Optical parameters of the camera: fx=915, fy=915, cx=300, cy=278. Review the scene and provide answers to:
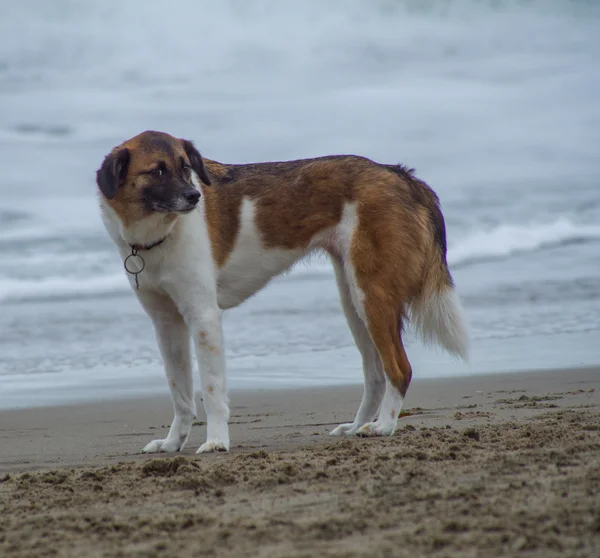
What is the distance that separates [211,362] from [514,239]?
13675 mm

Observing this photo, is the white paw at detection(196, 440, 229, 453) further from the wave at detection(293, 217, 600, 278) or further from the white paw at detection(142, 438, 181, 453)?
the wave at detection(293, 217, 600, 278)

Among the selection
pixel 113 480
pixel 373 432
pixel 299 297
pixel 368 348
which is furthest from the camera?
pixel 299 297

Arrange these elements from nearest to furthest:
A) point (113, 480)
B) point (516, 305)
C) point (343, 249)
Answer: point (113, 480), point (343, 249), point (516, 305)

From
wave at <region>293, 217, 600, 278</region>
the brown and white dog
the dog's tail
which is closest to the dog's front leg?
the brown and white dog

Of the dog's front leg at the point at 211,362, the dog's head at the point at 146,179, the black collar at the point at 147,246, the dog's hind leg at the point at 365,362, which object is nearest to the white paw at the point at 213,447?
the dog's front leg at the point at 211,362

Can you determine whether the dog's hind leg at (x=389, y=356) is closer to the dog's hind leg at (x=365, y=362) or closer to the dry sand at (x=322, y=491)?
the dry sand at (x=322, y=491)

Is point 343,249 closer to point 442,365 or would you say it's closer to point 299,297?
point 442,365

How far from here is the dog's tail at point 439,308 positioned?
570 cm

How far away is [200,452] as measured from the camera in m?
4.87

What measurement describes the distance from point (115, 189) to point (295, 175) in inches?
46.8

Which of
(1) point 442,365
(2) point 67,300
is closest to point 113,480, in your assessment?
(1) point 442,365

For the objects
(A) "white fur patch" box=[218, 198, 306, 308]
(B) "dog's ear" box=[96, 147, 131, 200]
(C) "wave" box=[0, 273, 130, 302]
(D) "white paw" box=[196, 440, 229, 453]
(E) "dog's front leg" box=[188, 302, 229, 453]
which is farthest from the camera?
(C) "wave" box=[0, 273, 130, 302]

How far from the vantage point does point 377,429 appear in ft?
17.2

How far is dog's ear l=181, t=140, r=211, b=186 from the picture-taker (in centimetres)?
536
